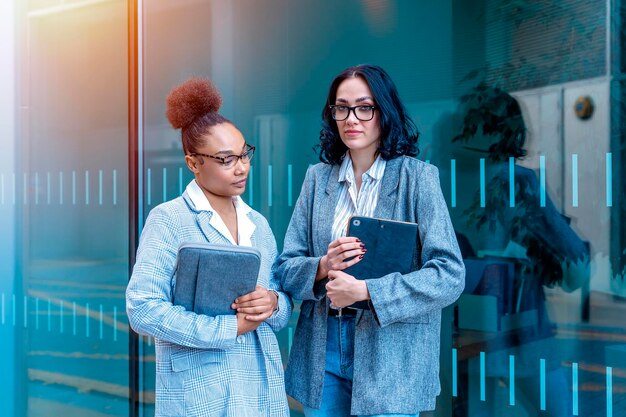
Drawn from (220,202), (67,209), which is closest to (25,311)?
(67,209)

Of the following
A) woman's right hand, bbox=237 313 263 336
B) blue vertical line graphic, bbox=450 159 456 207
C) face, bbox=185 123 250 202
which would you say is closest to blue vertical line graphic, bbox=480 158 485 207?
blue vertical line graphic, bbox=450 159 456 207

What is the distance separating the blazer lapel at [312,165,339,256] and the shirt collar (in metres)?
0.03

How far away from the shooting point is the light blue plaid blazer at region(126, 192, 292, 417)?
6.58 ft

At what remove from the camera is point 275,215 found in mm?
3543

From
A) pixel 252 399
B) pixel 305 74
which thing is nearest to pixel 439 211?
pixel 252 399

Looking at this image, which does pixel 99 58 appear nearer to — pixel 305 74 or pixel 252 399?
pixel 305 74

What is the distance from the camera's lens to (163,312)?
1.99 meters

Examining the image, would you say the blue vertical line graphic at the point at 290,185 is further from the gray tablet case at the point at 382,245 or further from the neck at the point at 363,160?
the gray tablet case at the point at 382,245

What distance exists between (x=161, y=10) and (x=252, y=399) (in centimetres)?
263

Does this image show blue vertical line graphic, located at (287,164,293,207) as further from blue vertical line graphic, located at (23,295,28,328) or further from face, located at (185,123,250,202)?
blue vertical line graphic, located at (23,295,28,328)

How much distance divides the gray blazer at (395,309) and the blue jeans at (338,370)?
0.03 meters

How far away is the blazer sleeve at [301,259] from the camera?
7.14ft

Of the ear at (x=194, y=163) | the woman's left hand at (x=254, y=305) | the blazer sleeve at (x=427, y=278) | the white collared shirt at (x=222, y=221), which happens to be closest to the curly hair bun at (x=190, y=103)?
the ear at (x=194, y=163)

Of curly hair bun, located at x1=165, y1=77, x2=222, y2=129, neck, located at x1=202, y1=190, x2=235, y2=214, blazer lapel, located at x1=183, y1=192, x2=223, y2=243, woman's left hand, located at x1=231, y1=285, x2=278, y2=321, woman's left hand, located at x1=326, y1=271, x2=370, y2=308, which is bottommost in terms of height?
woman's left hand, located at x1=231, y1=285, x2=278, y2=321
